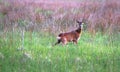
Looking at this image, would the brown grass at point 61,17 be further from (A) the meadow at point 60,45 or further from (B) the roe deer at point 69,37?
(B) the roe deer at point 69,37

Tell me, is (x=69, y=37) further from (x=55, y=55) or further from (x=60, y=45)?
(x=55, y=55)

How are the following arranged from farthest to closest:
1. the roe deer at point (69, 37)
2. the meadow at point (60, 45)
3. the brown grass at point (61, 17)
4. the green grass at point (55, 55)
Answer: the brown grass at point (61, 17) → the roe deer at point (69, 37) → the meadow at point (60, 45) → the green grass at point (55, 55)

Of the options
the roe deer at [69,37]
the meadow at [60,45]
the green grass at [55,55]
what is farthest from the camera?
the roe deer at [69,37]

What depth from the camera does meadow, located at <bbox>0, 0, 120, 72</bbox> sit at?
6.04 m

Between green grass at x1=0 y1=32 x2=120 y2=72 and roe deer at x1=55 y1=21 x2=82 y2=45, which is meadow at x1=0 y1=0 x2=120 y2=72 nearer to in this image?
green grass at x1=0 y1=32 x2=120 y2=72

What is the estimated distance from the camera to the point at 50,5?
13578 millimetres

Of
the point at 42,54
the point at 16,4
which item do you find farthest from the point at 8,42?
the point at 16,4

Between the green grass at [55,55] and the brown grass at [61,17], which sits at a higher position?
the green grass at [55,55]

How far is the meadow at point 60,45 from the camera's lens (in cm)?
604

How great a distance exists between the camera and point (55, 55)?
261 inches

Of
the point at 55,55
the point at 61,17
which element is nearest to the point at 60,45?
the point at 55,55

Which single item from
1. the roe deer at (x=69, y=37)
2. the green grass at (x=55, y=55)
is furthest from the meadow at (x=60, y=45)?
the roe deer at (x=69, y=37)

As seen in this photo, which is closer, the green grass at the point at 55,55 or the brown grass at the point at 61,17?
the green grass at the point at 55,55

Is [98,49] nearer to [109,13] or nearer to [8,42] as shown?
[8,42]
